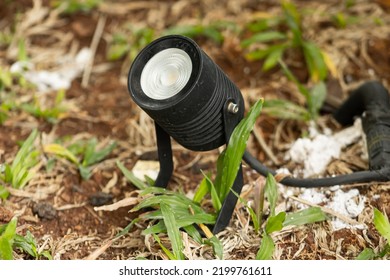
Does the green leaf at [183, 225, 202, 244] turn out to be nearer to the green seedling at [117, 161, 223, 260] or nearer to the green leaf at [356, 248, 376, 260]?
the green seedling at [117, 161, 223, 260]

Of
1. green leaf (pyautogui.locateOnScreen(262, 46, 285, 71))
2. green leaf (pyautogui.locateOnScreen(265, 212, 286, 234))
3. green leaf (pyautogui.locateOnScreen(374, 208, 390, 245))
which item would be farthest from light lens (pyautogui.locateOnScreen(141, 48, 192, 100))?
green leaf (pyautogui.locateOnScreen(262, 46, 285, 71))

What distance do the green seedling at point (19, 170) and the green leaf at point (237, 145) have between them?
3.09 ft

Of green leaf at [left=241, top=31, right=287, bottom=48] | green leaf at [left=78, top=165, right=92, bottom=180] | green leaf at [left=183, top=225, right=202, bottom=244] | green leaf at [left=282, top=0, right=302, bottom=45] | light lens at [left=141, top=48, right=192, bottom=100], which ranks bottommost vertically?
green leaf at [left=183, top=225, right=202, bottom=244]

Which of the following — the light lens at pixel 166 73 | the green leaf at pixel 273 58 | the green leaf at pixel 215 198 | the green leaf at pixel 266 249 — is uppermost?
the green leaf at pixel 273 58

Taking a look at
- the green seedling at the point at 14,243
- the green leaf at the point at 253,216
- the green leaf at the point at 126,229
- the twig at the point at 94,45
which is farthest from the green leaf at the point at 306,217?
the twig at the point at 94,45

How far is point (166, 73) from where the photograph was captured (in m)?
2.43

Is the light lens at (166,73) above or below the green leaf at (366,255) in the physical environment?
above

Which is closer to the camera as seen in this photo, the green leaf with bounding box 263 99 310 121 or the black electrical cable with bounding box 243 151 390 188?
→ the black electrical cable with bounding box 243 151 390 188

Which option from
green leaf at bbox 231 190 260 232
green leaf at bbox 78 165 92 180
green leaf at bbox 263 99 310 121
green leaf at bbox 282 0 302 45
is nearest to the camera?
green leaf at bbox 231 190 260 232

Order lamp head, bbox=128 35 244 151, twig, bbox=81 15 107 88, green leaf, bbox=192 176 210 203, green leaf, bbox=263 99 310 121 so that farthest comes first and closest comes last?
twig, bbox=81 15 107 88 → green leaf, bbox=263 99 310 121 → green leaf, bbox=192 176 210 203 → lamp head, bbox=128 35 244 151

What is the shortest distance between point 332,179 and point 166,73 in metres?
0.84

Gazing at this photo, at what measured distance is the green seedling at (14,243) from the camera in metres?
2.33

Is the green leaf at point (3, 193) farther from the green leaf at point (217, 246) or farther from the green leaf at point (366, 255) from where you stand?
Result: the green leaf at point (366, 255)

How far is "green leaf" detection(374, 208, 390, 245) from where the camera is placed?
2373 mm
